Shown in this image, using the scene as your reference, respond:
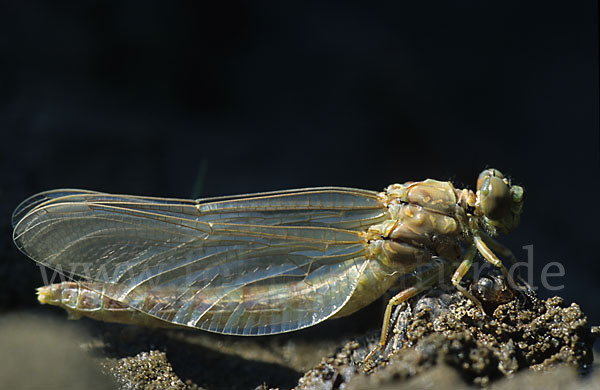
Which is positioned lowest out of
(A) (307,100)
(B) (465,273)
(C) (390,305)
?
(C) (390,305)

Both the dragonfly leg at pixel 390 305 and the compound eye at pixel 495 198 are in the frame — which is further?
the compound eye at pixel 495 198

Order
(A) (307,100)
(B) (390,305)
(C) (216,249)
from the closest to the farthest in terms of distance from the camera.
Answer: (B) (390,305) → (C) (216,249) → (A) (307,100)

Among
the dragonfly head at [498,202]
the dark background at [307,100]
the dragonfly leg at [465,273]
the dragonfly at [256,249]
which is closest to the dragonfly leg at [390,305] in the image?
the dragonfly at [256,249]

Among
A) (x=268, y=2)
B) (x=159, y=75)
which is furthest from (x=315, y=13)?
(x=159, y=75)

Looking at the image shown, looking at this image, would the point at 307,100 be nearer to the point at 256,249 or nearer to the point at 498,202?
the point at 256,249

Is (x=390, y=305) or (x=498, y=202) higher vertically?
(x=498, y=202)

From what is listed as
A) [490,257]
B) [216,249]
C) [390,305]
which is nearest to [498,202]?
[490,257]

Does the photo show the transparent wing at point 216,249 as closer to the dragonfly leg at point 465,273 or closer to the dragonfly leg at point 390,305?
the dragonfly leg at point 390,305

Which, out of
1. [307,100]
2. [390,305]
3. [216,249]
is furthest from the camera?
[307,100]

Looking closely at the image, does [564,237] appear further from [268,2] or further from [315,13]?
[268,2]
